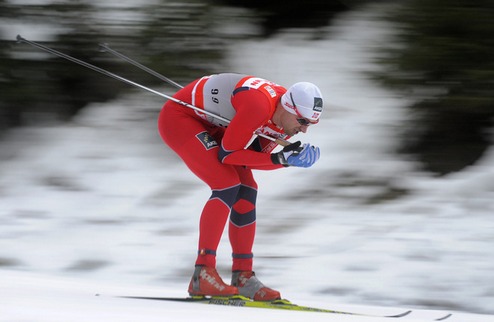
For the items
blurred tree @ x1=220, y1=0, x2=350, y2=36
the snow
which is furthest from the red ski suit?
blurred tree @ x1=220, y1=0, x2=350, y2=36

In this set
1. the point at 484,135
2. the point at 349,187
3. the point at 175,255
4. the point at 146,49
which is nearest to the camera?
the point at 175,255

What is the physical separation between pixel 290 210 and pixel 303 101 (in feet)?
11.3

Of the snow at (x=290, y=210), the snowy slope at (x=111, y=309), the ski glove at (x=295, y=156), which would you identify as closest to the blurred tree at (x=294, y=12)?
the snow at (x=290, y=210)

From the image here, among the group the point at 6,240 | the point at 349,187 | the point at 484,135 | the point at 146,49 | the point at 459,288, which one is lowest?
the point at 459,288

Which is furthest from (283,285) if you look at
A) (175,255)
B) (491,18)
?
(491,18)

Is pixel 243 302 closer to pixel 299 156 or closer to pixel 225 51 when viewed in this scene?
Result: pixel 299 156

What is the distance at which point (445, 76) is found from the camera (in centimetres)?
848

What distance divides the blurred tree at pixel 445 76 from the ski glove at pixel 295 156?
4.23m

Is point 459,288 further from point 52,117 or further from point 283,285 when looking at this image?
point 52,117

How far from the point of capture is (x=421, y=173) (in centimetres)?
825

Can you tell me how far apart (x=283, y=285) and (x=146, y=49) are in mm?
3951

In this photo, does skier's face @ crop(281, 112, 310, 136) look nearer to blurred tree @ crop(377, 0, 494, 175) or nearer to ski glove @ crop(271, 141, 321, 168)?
ski glove @ crop(271, 141, 321, 168)

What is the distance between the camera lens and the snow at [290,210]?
21.0 feet

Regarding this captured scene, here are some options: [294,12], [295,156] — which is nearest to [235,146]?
[295,156]
